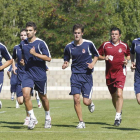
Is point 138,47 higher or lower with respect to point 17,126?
higher

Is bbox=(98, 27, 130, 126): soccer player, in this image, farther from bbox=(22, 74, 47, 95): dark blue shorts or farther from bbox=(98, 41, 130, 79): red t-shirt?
bbox=(22, 74, 47, 95): dark blue shorts

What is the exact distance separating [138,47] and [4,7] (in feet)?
147

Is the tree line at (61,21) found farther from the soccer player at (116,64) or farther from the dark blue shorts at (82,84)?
the dark blue shorts at (82,84)

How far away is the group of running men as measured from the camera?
1087 centimetres

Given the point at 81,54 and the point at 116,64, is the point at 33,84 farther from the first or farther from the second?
the point at 116,64

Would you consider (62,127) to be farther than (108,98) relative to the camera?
No

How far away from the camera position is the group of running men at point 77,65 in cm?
1087

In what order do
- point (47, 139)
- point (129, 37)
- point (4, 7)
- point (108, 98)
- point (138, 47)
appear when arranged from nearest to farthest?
point (47, 139), point (138, 47), point (108, 98), point (4, 7), point (129, 37)

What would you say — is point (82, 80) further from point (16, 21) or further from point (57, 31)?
point (16, 21)

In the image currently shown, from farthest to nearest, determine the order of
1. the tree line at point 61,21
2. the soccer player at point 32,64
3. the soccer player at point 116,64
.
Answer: the tree line at point 61,21
the soccer player at point 116,64
the soccer player at point 32,64

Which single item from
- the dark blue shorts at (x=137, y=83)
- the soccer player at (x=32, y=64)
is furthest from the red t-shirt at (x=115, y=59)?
the soccer player at (x=32, y=64)

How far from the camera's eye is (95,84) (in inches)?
1190

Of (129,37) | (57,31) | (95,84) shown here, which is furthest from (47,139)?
(129,37)

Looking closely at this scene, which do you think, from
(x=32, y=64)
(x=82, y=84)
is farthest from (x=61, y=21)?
(x=32, y=64)
